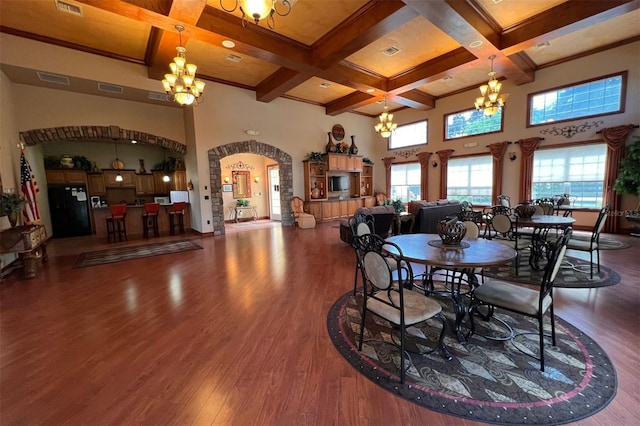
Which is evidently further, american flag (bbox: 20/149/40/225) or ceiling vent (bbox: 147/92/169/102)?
ceiling vent (bbox: 147/92/169/102)

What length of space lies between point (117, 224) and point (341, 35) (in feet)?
26.0

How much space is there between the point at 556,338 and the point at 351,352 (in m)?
1.79

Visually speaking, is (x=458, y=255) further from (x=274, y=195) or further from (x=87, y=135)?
(x=274, y=195)

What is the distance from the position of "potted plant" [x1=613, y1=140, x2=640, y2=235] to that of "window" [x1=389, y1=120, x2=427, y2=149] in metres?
5.08

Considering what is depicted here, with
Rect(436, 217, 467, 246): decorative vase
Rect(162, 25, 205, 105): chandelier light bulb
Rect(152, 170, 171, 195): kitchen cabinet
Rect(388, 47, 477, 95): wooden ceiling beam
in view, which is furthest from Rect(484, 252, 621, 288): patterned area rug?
Rect(152, 170, 171, 195): kitchen cabinet

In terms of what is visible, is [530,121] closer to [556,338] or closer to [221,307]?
[556,338]

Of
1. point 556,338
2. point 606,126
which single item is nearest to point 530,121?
point 606,126

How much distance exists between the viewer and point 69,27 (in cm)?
458

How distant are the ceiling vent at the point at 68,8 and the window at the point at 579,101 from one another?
999 cm

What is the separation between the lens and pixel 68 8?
4.02m

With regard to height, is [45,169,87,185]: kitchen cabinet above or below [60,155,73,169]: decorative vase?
below

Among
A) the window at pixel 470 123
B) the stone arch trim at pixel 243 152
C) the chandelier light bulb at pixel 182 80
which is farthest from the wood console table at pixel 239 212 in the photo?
the window at pixel 470 123

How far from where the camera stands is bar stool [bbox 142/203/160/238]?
25.4 ft

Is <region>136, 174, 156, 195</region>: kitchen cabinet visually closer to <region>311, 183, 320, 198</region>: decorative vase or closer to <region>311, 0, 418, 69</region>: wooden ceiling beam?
<region>311, 183, 320, 198</region>: decorative vase
